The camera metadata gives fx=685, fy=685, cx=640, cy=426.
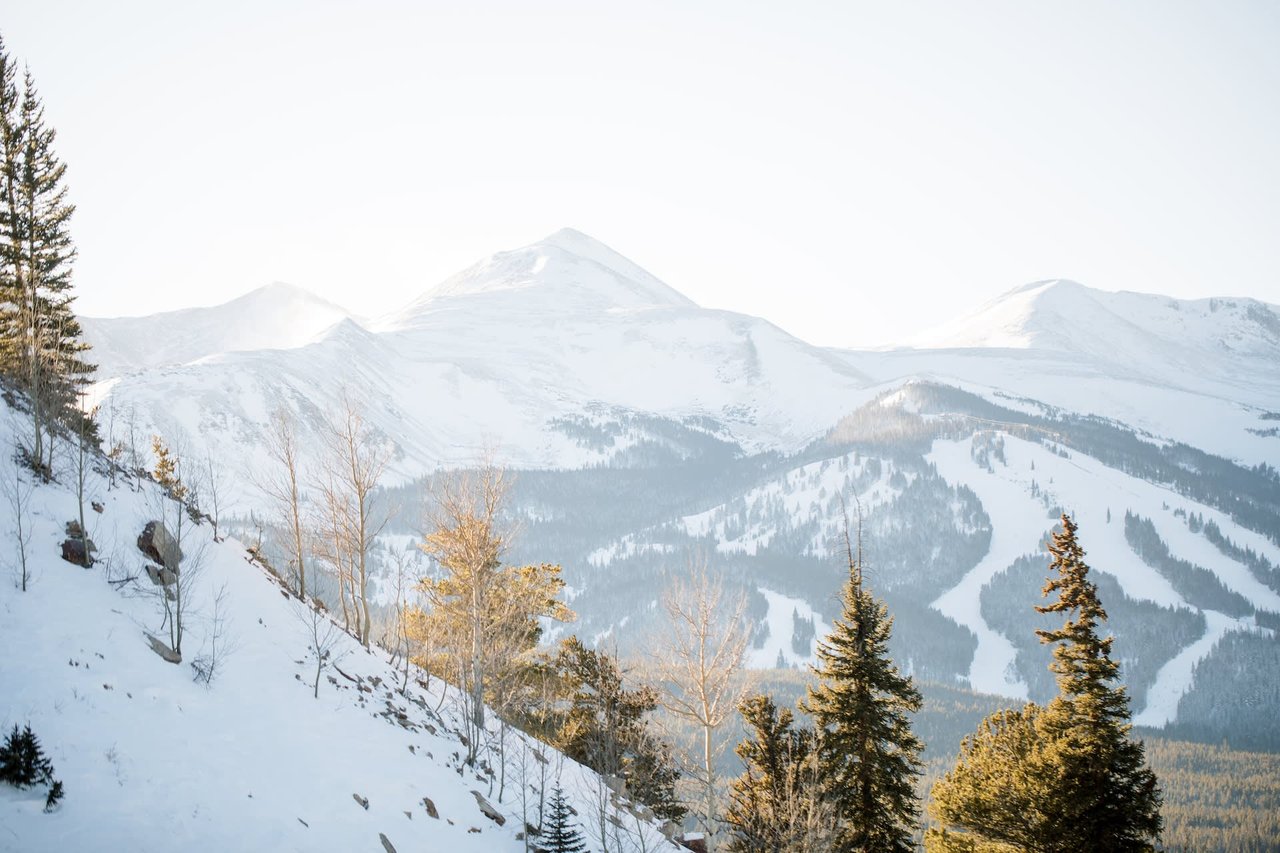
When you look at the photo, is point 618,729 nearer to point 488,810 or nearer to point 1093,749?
point 488,810

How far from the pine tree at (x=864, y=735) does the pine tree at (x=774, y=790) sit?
36.5 inches

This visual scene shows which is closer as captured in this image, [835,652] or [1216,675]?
[835,652]

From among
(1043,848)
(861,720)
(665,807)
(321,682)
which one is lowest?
(665,807)

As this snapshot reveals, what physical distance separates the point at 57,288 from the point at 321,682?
2471 centimetres

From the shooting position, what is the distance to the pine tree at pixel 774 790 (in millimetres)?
18609

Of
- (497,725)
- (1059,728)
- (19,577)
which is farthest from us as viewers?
(497,725)

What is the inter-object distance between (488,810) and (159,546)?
12278 mm

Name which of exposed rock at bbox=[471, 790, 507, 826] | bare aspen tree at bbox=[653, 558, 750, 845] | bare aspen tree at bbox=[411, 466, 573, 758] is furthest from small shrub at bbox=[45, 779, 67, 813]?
bare aspen tree at bbox=[653, 558, 750, 845]

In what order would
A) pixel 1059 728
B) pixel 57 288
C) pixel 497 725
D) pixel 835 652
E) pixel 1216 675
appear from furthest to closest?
1. pixel 1216 675
2. pixel 57 288
3. pixel 497 725
4. pixel 835 652
5. pixel 1059 728

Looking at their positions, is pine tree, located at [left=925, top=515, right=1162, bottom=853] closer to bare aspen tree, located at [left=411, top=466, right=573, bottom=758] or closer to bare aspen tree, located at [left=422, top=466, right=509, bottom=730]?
bare aspen tree, located at [left=411, top=466, right=573, bottom=758]

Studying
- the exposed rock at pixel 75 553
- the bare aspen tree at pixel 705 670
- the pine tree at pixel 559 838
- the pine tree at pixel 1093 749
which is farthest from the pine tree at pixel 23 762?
the pine tree at pixel 1093 749

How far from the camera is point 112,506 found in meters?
21.2

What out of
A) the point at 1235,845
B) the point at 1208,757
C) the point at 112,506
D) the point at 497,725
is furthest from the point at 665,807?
the point at 1208,757

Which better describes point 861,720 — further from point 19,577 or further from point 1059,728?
point 19,577
